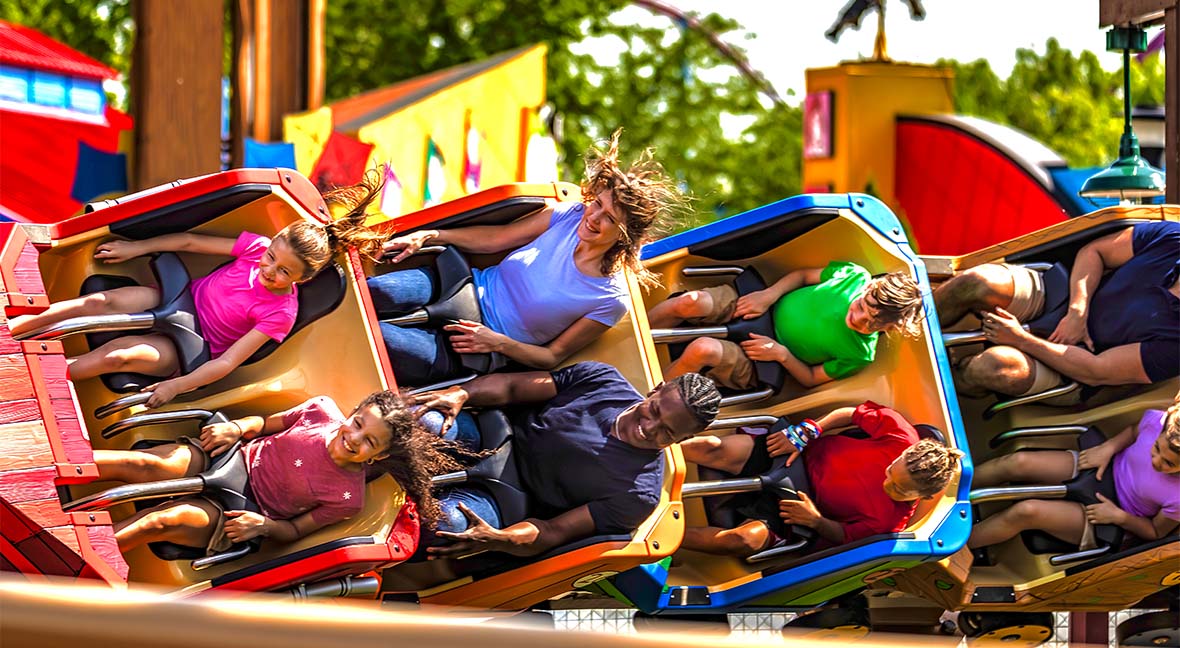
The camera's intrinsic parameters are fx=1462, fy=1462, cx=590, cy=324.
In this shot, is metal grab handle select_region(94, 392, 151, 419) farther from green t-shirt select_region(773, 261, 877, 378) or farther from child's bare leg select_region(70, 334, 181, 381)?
green t-shirt select_region(773, 261, 877, 378)

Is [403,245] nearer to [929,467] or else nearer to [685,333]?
[685,333]

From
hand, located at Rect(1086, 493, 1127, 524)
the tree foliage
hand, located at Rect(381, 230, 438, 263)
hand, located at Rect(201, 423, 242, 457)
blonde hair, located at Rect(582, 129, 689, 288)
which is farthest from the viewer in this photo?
the tree foliage

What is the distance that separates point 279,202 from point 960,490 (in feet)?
5.85

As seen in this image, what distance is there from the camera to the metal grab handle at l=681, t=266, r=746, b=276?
3.99 metres

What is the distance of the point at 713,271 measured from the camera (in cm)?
402

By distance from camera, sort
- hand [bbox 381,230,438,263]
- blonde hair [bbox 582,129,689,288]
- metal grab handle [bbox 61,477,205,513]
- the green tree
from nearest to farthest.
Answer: metal grab handle [bbox 61,477,205,513] → blonde hair [bbox 582,129,689,288] → hand [bbox 381,230,438,263] → the green tree

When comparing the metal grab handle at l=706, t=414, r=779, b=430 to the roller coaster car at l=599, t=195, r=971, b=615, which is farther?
the metal grab handle at l=706, t=414, r=779, b=430

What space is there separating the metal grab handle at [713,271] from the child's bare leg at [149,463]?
1493mm

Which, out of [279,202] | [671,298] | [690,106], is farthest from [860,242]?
[690,106]

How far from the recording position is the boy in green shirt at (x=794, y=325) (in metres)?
3.84

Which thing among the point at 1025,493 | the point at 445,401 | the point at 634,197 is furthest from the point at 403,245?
the point at 1025,493

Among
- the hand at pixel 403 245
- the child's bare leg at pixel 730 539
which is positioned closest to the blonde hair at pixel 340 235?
the hand at pixel 403 245

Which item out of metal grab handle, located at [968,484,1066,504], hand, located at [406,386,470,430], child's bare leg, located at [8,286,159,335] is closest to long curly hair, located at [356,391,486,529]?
hand, located at [406,386,470,430]

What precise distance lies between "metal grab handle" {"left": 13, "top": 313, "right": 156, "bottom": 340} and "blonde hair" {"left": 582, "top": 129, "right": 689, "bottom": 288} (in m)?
1.05
